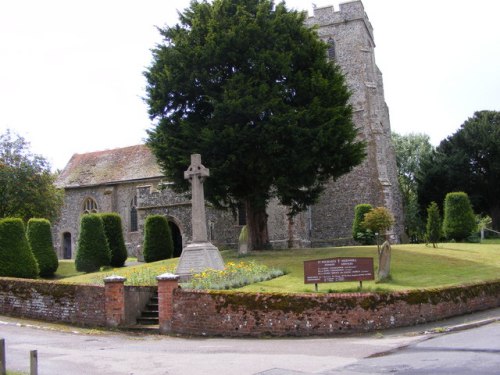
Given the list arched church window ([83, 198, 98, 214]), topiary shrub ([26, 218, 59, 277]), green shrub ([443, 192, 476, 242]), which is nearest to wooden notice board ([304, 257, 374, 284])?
green shrub ([443, 192, 476, 242])

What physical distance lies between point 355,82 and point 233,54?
18215 millimetres

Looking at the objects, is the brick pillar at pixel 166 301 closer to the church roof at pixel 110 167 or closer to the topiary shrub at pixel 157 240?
the topiary shrub at pixel 157 240

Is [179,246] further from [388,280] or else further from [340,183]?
[388,280]

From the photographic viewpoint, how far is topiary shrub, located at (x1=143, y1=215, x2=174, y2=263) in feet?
99.7

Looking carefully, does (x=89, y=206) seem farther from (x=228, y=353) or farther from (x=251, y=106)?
(x=228, y=353)

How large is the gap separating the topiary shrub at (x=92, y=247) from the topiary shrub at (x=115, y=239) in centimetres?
110

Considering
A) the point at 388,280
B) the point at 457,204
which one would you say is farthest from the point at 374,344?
the point at 457,204

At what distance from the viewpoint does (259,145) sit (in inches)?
938

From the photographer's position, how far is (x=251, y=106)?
23.0 metres

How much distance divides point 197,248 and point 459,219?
1965 centimetres

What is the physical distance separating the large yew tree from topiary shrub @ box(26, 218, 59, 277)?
9.33 m

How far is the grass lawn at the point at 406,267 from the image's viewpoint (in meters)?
15.9

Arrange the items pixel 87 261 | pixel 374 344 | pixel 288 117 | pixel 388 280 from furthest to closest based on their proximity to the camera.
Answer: pixel 87 261, pixel 288 117, pixel 388 280, pixel 374 344

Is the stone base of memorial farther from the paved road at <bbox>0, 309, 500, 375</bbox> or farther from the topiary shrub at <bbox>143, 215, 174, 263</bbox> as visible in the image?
the topiary shrub at <bbox>143, 215, 174, 263</bbox>
